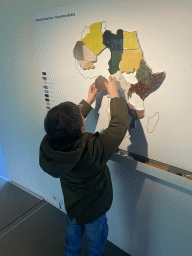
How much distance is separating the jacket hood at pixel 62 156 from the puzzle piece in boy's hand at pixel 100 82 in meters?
0.36

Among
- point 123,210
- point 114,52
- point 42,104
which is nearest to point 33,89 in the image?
point 42,104

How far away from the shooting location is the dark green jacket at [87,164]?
875mm

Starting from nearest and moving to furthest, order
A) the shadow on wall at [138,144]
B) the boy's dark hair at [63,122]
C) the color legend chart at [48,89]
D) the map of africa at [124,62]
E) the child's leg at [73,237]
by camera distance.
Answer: the boy's dark hair at [63,122]
the map of africa at [124,62]
the shadow on wall at [138,144]
the child's leg at [73,237]
the color legend chart at [48,89]

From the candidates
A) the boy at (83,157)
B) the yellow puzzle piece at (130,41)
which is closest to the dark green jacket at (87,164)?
the boy at (83,157)

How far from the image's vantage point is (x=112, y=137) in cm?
92

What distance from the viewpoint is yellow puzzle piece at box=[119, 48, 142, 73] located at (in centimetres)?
94

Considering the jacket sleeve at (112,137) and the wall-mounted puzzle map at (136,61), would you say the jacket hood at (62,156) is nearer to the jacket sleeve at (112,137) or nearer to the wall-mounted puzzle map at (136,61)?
the jacket sleeve at (112,137)

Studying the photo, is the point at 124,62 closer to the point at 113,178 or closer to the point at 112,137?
the point at 112,137

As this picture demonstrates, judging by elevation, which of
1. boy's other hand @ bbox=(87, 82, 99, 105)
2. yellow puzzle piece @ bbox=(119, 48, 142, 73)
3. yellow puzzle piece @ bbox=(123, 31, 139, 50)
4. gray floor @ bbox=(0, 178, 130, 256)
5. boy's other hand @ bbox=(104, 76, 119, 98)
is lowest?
gray floor @ bbox=(0, 178, 130, 256)

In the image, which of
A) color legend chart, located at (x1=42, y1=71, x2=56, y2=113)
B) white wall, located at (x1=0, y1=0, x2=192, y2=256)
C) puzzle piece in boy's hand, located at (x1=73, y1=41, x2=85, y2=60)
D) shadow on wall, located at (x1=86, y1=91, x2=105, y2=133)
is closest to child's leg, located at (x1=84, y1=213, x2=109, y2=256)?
white wall, located at (x1=0, y1=0, x2=192, y2=256)

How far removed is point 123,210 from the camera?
145 cm

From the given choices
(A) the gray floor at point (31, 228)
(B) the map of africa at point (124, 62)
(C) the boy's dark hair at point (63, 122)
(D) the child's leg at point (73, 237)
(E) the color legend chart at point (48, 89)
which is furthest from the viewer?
(A) the gray floor at point (31, 228)

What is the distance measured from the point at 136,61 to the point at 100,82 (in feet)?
0.83

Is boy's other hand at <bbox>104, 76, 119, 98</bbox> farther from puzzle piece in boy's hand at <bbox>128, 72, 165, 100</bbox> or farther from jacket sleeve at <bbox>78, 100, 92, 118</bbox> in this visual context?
jacket sleeve at <bbox>78, 100, 92, 118</bbox>
